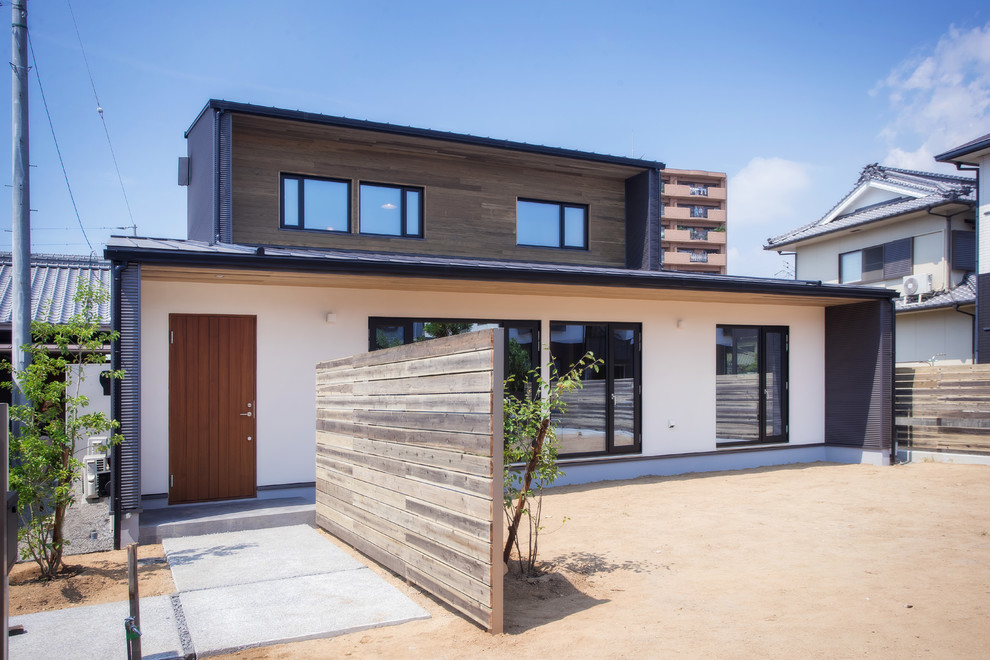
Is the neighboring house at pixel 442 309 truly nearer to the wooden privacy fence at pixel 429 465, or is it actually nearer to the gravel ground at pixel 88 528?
the gravel ground at pixel 88 528

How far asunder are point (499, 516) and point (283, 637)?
5.13 feet

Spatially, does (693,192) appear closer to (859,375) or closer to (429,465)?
(859,375)

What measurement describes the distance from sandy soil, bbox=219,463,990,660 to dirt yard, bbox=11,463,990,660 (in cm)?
2

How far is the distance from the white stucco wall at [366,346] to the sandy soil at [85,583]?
5.67 feet

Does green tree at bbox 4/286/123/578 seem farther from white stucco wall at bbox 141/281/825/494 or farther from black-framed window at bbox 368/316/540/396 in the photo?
black-framed window at bbox 368/316/540/396

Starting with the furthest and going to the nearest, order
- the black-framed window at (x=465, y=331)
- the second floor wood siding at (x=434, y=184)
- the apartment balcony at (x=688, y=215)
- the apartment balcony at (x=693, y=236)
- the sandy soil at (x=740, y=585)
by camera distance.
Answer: the apartment balcony at (x=688, y=215), the apartment balcony at (x=693, y=236), the second floor wood siding at (x=434, y=184), the black-framed window at (x=465, y=331), the sandy soil at (x=740, y=585)

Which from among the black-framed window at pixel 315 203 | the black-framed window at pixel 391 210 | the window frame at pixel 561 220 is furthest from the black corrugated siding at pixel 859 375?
the black-framed window at pixel 315 203

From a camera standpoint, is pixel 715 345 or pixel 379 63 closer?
pixel 715 345

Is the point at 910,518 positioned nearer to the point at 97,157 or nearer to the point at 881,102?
the point at 881,102

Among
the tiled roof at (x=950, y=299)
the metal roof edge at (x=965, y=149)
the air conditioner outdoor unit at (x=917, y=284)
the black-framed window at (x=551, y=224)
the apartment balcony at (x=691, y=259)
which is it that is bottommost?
the tiled roof at (x=950, y=299)

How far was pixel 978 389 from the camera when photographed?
444 inches

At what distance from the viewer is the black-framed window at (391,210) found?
11539 mm

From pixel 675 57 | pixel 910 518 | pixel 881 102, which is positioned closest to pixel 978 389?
pixel 910 518

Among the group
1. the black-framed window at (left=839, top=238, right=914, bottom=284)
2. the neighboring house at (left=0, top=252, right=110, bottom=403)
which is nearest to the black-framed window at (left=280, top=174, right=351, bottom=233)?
the neighboring house at (left=0, top=252, right=110, bottom=403)
